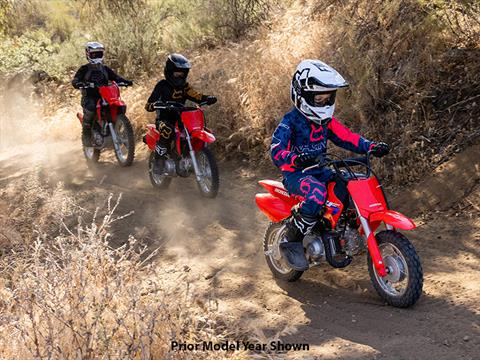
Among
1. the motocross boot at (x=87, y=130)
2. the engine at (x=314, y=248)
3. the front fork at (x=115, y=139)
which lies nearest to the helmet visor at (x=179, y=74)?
the front fork at (x=115, y=139)

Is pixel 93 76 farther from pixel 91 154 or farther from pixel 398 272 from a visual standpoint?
pixel 398 272

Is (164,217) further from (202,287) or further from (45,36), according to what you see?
(45,36)

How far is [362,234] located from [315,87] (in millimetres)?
1260

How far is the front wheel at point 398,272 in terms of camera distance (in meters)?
4.48

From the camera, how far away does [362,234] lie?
4.94 metres

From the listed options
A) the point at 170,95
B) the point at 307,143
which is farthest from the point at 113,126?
the point at 307,143

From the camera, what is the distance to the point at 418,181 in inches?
272

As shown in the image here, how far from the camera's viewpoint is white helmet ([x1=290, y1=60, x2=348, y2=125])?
4938 mm

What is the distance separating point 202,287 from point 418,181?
2.86 metres

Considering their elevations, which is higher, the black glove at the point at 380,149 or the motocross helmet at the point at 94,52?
the black glove at the point at 380,149

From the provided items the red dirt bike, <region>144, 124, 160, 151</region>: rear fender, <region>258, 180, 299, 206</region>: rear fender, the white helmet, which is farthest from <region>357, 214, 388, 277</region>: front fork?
<region>144, 124, 160, 151</region>: rear fender

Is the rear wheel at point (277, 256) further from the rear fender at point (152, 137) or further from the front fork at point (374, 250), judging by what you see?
the rear fender at point (152, 137)

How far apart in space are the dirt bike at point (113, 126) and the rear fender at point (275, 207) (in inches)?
183

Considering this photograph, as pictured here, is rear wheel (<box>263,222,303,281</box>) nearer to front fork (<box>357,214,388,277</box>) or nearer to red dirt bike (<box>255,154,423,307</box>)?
red dirt bike (<box>255,154,423,307</box>)
